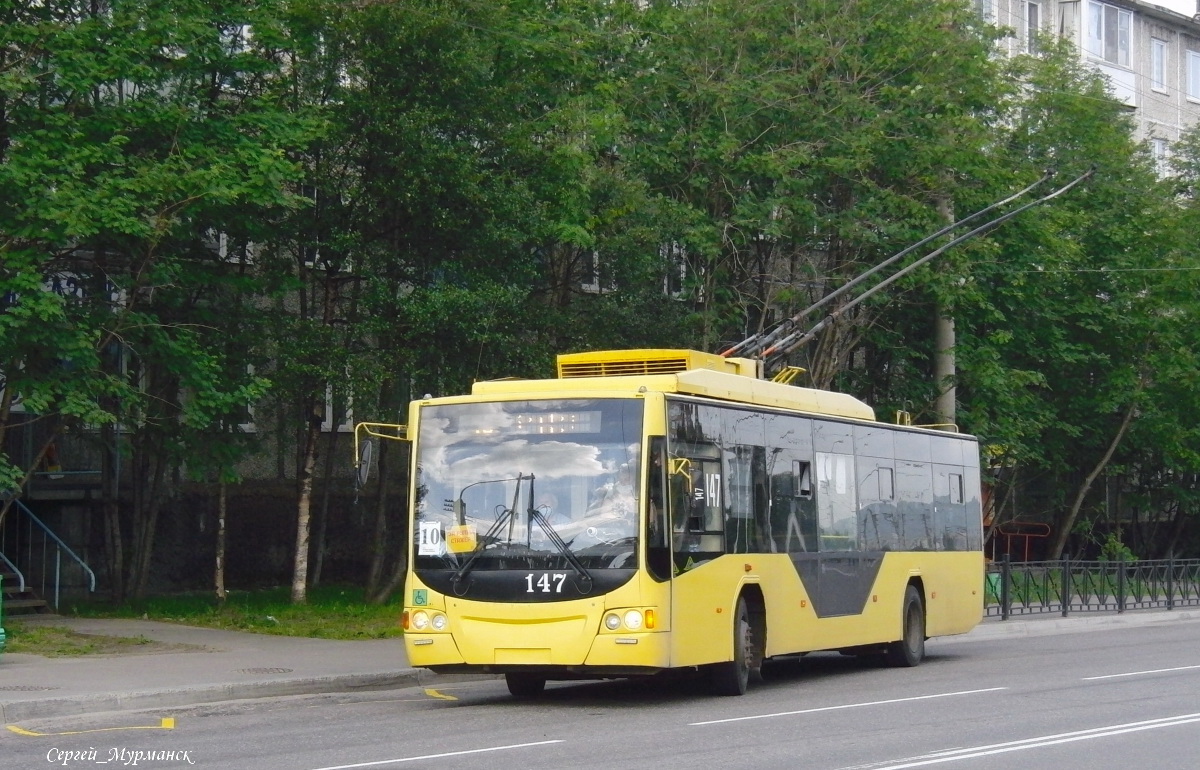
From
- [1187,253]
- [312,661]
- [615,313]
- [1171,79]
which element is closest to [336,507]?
[615,313]

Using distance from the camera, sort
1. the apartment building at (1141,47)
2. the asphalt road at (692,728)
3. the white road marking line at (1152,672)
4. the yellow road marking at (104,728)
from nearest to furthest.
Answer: the asphalt road at (692,728) < the yellow road marking at (104,728) < the white road marking line at (1152,672) < the apartment building at (1141,47)

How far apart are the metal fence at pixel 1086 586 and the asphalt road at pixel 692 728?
Result: 33.9 feet

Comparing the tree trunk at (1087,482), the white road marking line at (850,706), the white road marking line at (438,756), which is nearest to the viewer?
the white road marking line at (438,756)

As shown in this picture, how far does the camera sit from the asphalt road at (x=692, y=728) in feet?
35.0

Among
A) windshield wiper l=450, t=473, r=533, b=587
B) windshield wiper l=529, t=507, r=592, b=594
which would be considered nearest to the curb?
windshield wiper l=529, t=507, r=592, b=594

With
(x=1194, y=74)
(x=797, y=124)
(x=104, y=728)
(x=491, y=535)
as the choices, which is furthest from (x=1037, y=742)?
(x=1194, y=74)

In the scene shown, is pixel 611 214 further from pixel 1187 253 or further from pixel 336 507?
pixel 1187 253

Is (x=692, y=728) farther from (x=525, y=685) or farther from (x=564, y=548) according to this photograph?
(x=525, y=685)

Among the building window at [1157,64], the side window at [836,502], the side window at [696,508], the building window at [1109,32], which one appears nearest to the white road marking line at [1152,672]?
the side window at [836,502]

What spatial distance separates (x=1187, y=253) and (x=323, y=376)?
76.4 ft

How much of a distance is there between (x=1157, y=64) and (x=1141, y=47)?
1299mm

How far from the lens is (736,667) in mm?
15422

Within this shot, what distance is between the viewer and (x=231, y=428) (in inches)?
998

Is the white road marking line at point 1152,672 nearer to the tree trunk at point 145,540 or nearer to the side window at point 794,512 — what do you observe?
the side window at point 794,512
